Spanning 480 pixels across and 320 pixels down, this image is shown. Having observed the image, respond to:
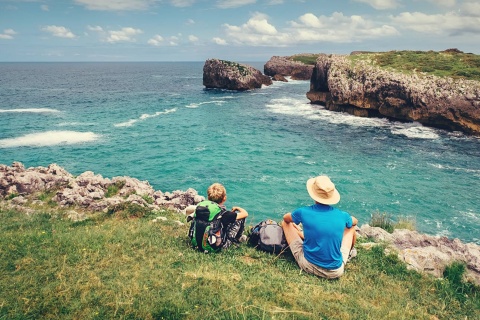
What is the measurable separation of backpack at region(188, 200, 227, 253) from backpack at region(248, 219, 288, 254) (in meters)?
1.14

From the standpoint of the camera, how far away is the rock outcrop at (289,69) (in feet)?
426

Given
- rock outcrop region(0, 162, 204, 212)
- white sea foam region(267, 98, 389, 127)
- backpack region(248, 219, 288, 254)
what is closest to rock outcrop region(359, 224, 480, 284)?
backpack region(248, 219, 288, 254)

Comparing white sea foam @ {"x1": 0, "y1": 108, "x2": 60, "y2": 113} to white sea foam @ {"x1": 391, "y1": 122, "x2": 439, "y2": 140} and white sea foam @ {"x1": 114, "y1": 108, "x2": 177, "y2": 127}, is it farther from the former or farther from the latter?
white sea foam @ {"x1": 391, "y1": 122, "x2": 439, "y2": 140}

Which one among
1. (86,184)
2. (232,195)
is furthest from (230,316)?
(232,195)

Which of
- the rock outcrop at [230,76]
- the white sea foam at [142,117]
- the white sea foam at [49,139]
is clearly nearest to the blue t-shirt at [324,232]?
the white sea foam at [49,139]

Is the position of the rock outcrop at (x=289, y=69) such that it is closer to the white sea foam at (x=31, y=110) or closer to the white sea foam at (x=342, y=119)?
the white sea foam at (x=342, y=119)

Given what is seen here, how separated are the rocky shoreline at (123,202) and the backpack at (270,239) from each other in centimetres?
233

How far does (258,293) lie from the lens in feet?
21.9

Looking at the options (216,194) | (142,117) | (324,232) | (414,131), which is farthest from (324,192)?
(142,117)

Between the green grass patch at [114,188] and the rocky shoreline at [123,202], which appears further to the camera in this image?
the green grass patch at [114,188]

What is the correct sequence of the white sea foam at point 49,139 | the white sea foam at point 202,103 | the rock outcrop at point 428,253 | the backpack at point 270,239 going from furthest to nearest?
1. the white sea foam at point 202,103
2. the white sea foam at point 49,139
3. the rock outcrop at point 428,253
4. the backpack at point 270,239

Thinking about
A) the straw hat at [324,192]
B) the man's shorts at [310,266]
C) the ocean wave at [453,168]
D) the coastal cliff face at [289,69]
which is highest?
the coastal cliff face at [289,69]

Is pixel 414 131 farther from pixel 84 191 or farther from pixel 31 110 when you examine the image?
pixel 31 110

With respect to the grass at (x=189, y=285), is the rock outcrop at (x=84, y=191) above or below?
below
